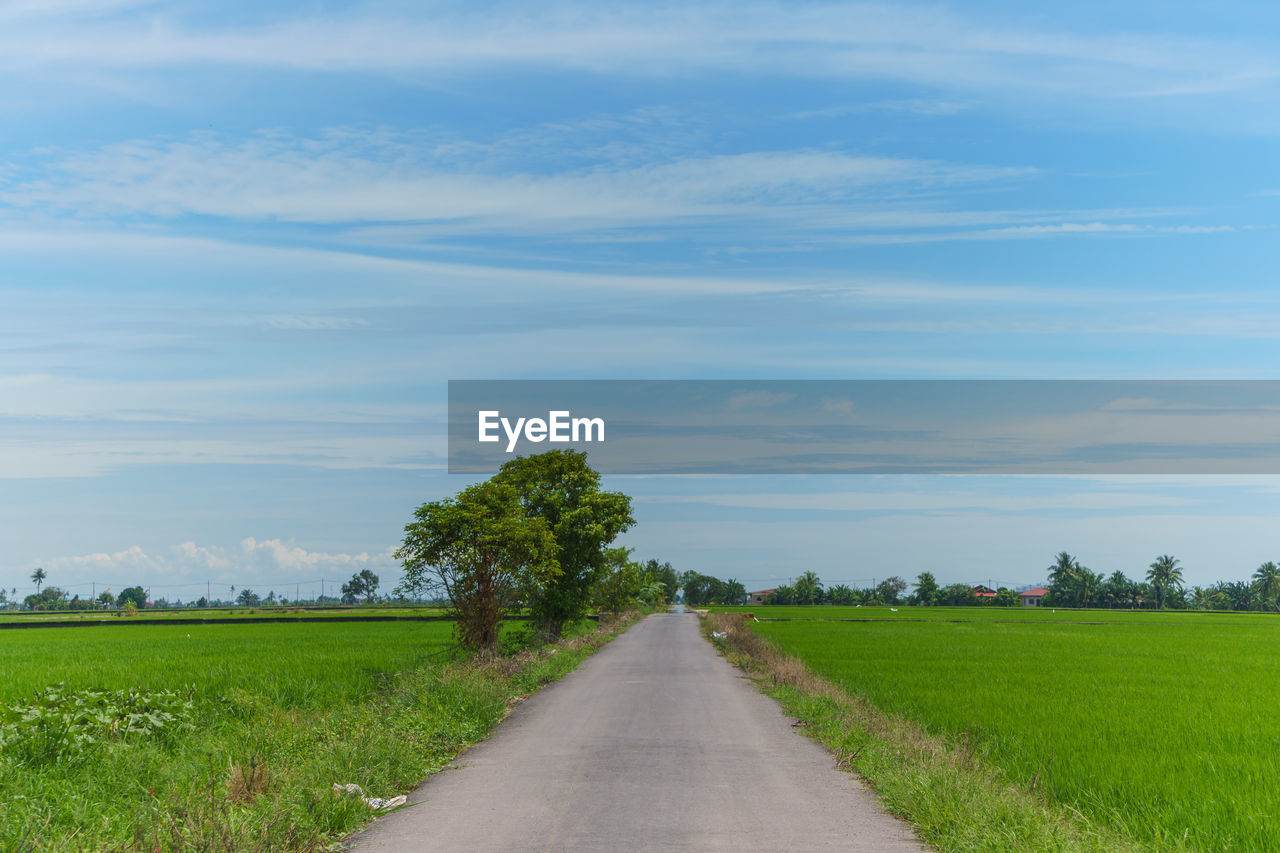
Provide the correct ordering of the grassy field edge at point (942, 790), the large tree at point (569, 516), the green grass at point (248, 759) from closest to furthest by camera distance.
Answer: the green grass at point (248, 759)
the grassy field edge at point (942, 790)
the large tree at point (569, 516)

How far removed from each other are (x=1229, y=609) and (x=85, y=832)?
17853 cm

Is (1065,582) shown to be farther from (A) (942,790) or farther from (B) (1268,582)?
(A) (942,790)

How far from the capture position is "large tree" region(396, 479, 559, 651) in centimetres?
2369

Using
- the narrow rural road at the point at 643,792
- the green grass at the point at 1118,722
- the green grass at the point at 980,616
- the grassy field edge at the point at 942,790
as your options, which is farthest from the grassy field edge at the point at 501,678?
the green grass at the point at 980,616

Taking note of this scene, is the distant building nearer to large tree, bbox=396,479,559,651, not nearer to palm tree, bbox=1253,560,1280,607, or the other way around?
palm tree, bbox=1253,560,1280,607

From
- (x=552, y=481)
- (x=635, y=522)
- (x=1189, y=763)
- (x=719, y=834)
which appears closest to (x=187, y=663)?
(x=552, y=481)

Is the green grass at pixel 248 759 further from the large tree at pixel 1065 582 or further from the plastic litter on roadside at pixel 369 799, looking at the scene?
the large tree at pixel 1065 582

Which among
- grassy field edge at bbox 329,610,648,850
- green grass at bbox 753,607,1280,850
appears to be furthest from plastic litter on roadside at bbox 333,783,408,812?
green grass at bbox 753,607,1280,850

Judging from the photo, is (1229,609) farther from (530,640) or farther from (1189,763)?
(1189,763)

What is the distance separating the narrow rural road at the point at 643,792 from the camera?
7.73 metres

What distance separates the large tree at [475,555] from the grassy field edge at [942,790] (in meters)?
10.3

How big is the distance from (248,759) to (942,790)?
718cm

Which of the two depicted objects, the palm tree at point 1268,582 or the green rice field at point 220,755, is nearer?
the green rice field at point 220,755

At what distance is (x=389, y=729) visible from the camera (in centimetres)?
1194
